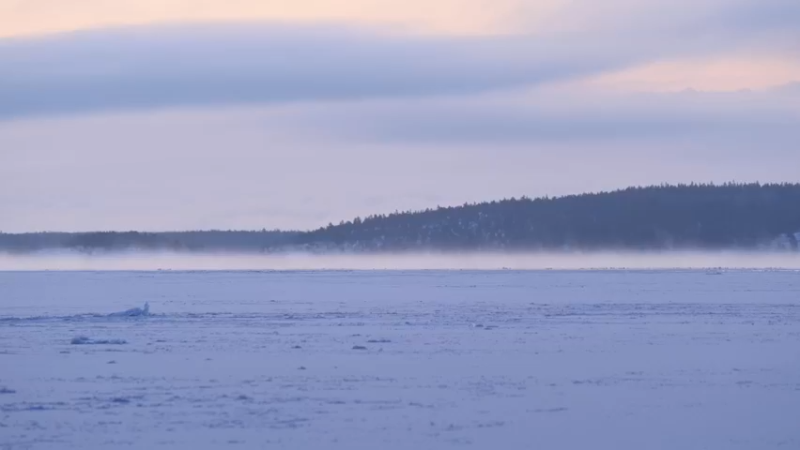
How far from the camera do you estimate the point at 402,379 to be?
17.5 metres

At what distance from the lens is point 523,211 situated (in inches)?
5123

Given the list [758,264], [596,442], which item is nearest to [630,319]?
→ [596,442]

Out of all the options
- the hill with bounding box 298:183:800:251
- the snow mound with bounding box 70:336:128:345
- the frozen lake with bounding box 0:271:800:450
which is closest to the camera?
the frozen lake with bounding box 0:271:800:450

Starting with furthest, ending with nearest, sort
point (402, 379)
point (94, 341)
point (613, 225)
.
→ 1. point (613, 225)
2. point (94, 341)
3. point (402, 379)

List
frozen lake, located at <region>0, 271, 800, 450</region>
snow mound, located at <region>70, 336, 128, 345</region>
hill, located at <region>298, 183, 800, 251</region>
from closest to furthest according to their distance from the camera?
frozen lake, located at <region>0, 271, 800, 450</region> < snow mound, located at <region>70, 336, 128, 345</region> < hill, located at <region>298, 183, 800, 251</region>

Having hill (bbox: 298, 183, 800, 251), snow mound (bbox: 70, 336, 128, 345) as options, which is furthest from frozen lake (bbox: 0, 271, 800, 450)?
hill (bbox: 298, 183, 800, 251)

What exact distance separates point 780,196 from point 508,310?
100m

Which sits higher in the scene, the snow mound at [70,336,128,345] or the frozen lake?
the snow mound at [70,336,128,345]

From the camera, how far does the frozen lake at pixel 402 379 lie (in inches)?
526

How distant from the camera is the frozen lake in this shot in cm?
1336

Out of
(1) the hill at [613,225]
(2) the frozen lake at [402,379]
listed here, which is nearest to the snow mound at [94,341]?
(2) the frozen lake at [402,379]

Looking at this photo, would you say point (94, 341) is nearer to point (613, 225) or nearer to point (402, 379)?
point (402, 379)

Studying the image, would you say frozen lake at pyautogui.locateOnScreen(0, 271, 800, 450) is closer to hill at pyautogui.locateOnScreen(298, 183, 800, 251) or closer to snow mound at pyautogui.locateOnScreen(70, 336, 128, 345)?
snow mound at pyautogui.locateOnScreen(70, 336, 128, 345)

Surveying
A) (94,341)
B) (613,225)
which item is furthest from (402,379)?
(613,225)
